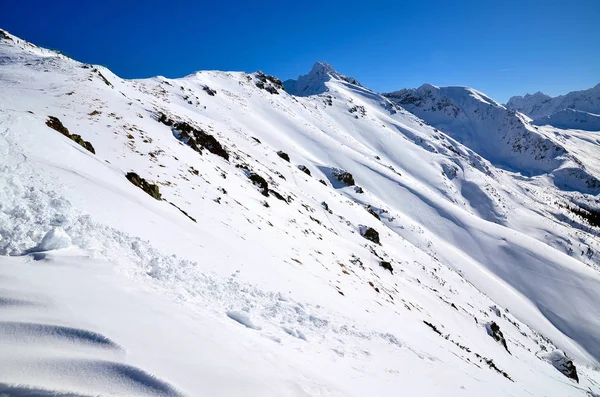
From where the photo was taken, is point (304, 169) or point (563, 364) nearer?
point (563, 364)

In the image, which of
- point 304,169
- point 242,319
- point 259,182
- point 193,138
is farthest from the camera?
point 304,169

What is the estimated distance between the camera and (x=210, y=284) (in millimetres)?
7406

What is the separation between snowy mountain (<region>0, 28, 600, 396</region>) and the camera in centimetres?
385

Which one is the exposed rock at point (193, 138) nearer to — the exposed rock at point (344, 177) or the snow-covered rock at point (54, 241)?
the snow-covered rock at point (54, 241)

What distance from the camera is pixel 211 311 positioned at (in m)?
6.19

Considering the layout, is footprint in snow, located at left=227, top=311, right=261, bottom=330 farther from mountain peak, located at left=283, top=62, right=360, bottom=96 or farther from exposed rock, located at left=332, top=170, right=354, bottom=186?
mountain peak, located at left=283, top=62, right=360, bottom=96

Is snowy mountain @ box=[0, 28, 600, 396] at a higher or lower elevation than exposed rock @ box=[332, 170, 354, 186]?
lower

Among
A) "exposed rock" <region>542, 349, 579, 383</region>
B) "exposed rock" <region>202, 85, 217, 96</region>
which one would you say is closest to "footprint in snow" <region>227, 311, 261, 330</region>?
"exposed rock" <region>542, 349, 579, 383</region>

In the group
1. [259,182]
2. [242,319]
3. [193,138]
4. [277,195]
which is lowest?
[242,319]

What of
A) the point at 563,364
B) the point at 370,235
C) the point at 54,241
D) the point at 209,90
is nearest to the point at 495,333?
the point at 563,364

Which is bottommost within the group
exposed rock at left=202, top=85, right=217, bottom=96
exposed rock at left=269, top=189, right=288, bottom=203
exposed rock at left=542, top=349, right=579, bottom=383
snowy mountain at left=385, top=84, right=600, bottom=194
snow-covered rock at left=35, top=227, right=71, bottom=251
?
exposed rock at left=542, top=349, right=579, bottom=383

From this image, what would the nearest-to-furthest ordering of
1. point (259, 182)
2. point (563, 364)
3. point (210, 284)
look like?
point (210, 284), point (563, 364), point (259, 182)

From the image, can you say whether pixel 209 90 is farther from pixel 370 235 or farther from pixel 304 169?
pixel 370 235

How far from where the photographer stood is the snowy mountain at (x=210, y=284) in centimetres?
385
